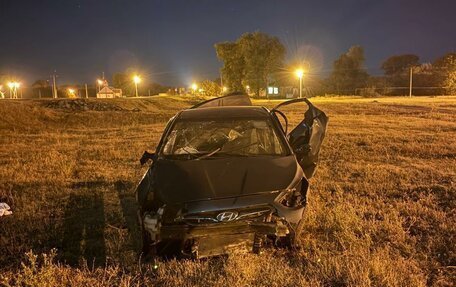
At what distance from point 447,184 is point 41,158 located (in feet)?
31.2

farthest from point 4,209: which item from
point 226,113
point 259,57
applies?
point 259,57

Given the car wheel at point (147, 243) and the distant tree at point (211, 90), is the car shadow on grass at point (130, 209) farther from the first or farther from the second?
the distant tree at point (211, 90)

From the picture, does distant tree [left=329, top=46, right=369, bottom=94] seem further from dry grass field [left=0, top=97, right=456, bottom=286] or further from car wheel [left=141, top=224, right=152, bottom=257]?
car wheel [left=141, top=224, right=152, bottom=257]

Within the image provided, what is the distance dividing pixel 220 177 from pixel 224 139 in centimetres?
197

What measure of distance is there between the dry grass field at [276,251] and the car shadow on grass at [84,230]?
2 centimetres

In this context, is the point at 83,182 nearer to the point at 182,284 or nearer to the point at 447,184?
the point at 182,284

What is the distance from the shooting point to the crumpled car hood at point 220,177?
362 cm

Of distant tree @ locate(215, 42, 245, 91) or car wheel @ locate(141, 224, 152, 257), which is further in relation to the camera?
distant tree @ locate(215, 42, 245, 91)

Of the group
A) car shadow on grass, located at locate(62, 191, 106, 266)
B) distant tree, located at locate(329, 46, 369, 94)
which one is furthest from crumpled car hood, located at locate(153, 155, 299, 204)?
distant tree, located at locate(329, 46, 369, 94)

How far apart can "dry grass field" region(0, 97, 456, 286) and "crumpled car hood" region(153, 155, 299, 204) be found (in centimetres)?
66

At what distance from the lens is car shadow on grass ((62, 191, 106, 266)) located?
409cm

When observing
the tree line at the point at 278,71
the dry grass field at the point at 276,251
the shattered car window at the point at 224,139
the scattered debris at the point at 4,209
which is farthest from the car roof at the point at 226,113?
the tree line at the point at 278,71

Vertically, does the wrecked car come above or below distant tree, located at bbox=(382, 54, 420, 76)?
below

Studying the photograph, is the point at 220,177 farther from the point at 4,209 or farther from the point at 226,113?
the point at 4,209
